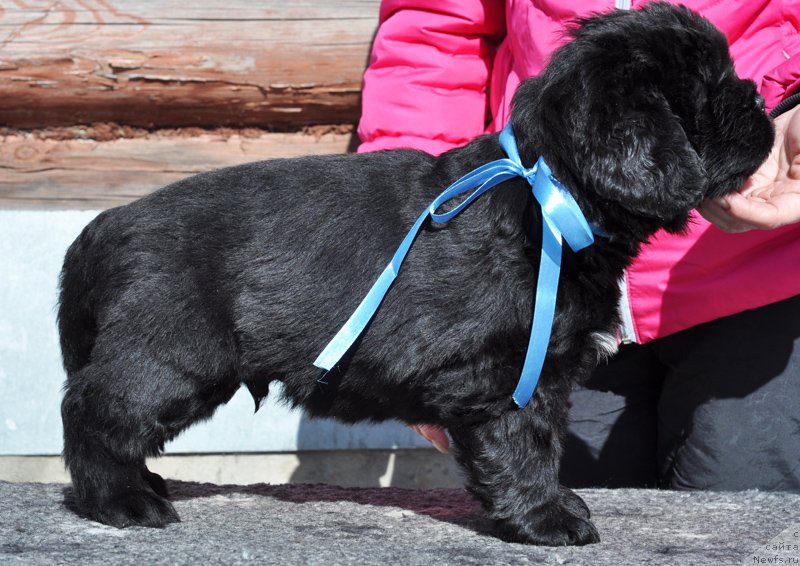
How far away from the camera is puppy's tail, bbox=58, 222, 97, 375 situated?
2832 mm

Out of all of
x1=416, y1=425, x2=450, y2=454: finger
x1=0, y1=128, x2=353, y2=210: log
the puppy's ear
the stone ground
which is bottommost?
x1=416, y1=425, x2=450, y2=454: finger

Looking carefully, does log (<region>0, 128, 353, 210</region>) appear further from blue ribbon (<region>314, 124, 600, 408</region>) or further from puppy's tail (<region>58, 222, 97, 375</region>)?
blue ribbon (<region>314, 124, 600, 408</region>)

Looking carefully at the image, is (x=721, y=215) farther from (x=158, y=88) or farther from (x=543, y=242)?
(x=158, y=88)

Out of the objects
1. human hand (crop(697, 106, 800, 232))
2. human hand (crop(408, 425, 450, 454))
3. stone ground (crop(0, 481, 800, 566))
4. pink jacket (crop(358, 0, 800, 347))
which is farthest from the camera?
human hand (crop(408, 425, 450, 454))

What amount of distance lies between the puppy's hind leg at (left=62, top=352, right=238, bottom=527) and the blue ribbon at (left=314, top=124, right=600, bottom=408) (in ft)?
1.47

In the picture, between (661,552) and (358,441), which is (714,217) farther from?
(358,441)

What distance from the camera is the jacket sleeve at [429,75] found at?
3781 millimetres

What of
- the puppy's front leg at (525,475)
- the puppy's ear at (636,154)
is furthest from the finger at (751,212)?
the puppy's front leg at (525,475)

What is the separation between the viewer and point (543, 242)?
248cm

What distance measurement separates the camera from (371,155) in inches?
112

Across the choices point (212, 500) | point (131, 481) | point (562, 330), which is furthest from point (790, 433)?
point (131, 481)

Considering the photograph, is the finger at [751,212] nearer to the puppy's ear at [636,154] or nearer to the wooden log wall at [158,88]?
the puppy's ear at [636,154]

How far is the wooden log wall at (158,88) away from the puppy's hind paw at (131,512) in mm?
2174

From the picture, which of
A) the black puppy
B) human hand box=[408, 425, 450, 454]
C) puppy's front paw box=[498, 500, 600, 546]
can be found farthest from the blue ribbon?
human hand box=[408, 425, 450, 454]
